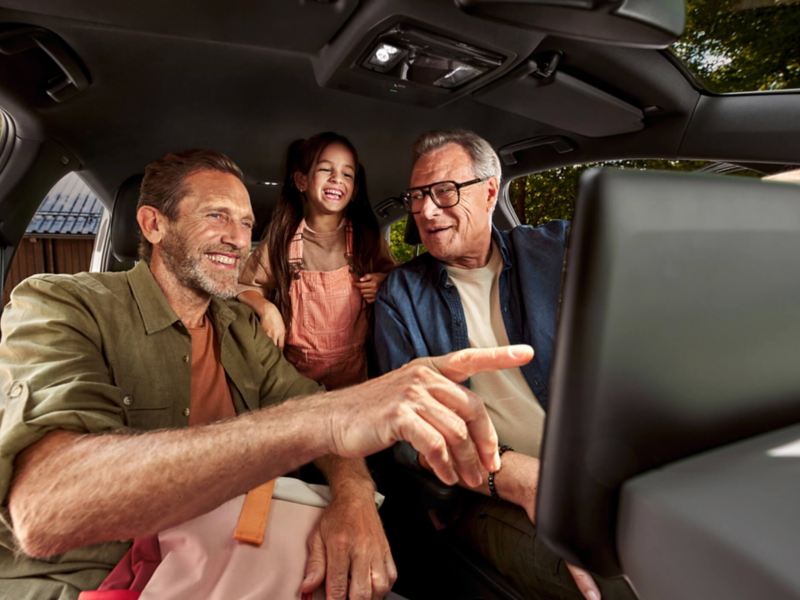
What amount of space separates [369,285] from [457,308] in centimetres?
41

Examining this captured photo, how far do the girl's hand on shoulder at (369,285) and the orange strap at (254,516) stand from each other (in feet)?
3.62

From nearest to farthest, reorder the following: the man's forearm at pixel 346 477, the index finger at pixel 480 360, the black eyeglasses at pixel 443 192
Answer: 1. the index finger at pixel 480 360
2. the man's forearm at pixel 346 477
3. the black eyeglasses at pixel 443 192

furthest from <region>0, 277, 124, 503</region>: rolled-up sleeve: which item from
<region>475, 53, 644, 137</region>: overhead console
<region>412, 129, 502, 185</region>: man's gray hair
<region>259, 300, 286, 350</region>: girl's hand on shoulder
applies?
<region>475, 53, 644, 137</region>: overhead console

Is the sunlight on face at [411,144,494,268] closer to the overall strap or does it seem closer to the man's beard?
the overall strap

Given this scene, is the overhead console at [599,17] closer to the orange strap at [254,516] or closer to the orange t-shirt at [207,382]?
the orange strap at [254,516]

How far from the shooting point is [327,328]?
81.7 inches

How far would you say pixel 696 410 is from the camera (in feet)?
1.22

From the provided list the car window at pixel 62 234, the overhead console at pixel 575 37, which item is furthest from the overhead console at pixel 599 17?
the car window at pixel 62 234

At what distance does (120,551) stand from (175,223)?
3.18ft

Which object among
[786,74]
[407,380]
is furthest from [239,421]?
[786,74]

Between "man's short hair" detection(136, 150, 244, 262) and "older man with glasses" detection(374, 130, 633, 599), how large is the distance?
681mm

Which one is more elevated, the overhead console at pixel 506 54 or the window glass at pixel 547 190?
the overhead console at pixel 506 54

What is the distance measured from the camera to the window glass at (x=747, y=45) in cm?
167

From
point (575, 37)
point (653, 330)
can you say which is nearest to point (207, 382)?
point (575, 37)
